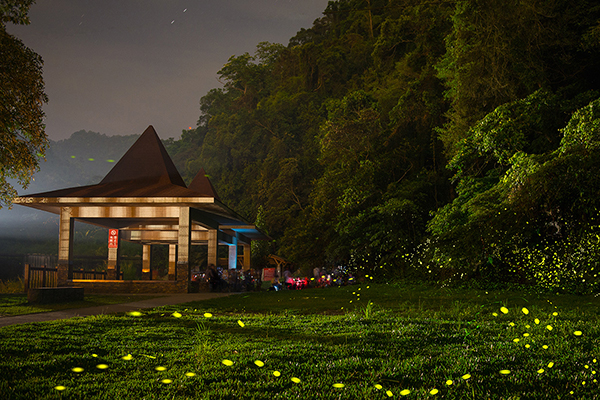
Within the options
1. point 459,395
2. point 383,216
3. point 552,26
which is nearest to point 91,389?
point 459,395

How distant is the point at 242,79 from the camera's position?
6106cm

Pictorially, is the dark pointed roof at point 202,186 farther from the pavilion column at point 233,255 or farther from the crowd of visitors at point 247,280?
the crowd of visitors at point 247,280

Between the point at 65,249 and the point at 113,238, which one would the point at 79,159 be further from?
the point at 65,249

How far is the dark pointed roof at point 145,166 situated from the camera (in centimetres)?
1986

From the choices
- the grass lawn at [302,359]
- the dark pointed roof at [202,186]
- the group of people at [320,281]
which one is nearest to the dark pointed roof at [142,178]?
the dark pointed roof at [202,186]

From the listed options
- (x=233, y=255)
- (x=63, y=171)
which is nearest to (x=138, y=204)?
(x=233, y=255)

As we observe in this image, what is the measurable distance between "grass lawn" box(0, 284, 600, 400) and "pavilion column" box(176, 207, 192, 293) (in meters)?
9.92

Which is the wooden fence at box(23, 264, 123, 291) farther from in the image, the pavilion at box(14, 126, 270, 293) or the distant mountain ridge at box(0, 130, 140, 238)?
the distant mountain ridge at box(0, 130, 140, 238)

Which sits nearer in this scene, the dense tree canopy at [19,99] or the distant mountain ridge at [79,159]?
the dense tree canopy at [19,99]

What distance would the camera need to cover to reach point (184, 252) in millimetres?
17359

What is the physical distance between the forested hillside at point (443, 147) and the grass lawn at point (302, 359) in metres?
4.13

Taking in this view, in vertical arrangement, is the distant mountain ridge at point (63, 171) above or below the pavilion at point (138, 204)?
above

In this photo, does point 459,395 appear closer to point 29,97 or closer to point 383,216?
point 29,97

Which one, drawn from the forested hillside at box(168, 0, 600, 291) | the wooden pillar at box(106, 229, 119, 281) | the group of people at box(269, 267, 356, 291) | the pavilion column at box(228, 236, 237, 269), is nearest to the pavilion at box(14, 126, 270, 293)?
the wooden pillar at box(106, 229, 119, 281)
